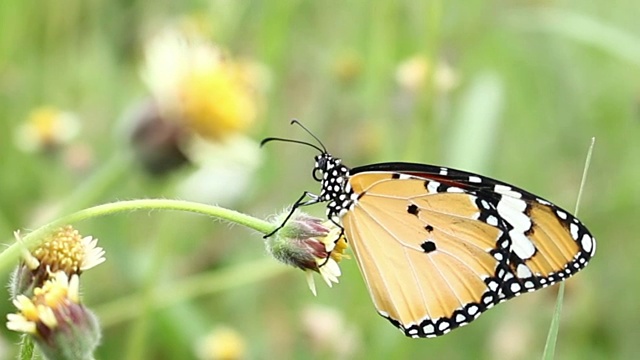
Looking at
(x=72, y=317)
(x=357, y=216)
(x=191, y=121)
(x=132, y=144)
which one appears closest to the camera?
(x=72, y=317)

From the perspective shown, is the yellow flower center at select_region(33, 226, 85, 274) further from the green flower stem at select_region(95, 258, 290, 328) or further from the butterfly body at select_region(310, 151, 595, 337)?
the green flower stem at select_region(95, 258, 290, 328)

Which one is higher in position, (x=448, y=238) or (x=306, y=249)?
(x=448, y=238)

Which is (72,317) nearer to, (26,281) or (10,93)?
(26,281)

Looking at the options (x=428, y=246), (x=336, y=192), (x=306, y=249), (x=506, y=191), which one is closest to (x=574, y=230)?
(x=506, y=191)

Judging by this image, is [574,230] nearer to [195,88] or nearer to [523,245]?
[523,245]

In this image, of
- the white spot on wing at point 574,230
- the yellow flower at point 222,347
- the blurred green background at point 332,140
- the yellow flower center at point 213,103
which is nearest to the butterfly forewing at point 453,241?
the white spot on wing at point 574,230

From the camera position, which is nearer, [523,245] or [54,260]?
[54,260]

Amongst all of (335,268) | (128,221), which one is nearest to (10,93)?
(128,221)
